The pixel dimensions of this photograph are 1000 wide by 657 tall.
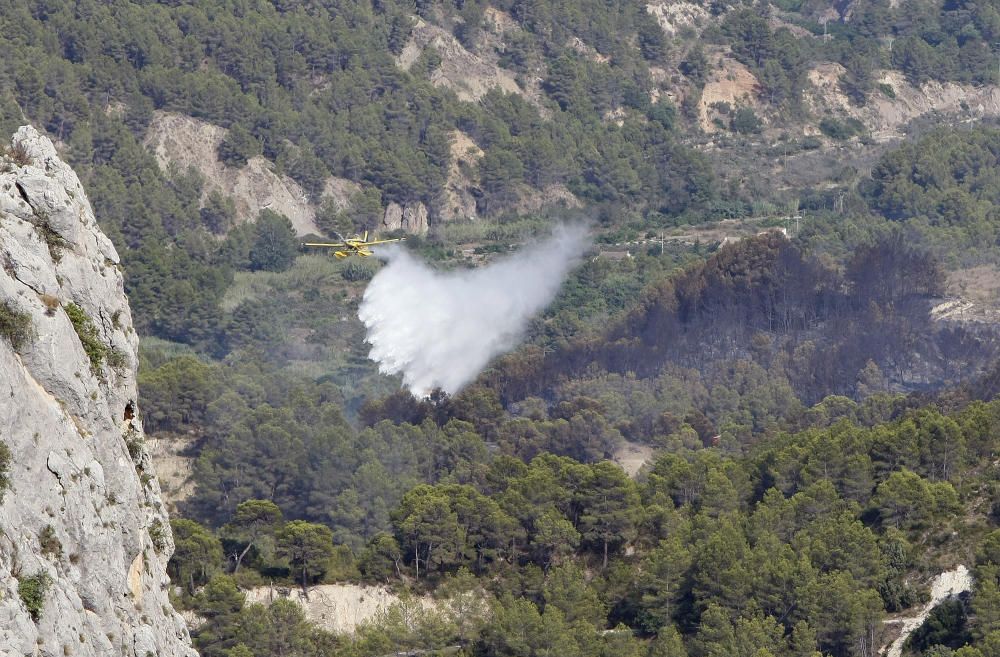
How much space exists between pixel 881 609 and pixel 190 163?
100.0 meters

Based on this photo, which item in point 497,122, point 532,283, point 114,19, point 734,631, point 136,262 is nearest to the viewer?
point 734,631

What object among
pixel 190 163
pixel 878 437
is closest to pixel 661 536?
pixel 878 437

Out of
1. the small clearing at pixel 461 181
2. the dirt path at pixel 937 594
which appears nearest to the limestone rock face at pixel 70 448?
the dirt path at pixel 937 594

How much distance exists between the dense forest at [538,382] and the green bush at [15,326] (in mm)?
33255

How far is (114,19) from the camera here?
18150 cm

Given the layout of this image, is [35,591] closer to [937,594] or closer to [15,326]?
[15,326]

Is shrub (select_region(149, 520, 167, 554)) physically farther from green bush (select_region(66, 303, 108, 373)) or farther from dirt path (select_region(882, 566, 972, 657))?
dirt path (select_region(882, 566, 972, 657))

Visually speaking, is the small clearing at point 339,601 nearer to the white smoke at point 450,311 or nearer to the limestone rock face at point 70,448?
the limestone rock face at point 70,448

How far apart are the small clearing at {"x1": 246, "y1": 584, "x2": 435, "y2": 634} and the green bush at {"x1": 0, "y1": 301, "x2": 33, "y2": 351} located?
38837 millimetres

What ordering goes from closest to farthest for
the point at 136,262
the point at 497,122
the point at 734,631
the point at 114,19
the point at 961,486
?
the point at 734,631
the point at 961,486
the point at 136,262
the point at 114,19
the point at 497,122

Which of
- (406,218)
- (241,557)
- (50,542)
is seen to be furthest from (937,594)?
(406,218)

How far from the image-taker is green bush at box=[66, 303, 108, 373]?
53.8m

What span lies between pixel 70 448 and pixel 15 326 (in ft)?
9.22

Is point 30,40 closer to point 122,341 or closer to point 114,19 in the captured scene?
point 114,19
